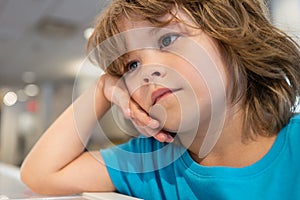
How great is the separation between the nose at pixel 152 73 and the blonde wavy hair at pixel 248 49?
71mm

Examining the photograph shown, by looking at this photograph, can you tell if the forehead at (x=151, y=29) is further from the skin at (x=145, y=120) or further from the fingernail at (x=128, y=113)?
the fingernail at (x=128, y=113)

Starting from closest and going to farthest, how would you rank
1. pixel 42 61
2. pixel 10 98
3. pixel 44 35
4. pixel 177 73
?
pixel 177 73
pixel 44 35
pixel 42 61
pixel 10 98

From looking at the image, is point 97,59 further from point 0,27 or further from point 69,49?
point 69,49

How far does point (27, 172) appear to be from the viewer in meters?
0.67

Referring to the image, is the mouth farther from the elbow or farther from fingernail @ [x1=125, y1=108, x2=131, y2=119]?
the elbow

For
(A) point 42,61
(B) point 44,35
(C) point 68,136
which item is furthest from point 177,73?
(A) point 42,61

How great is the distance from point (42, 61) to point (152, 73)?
441 cm

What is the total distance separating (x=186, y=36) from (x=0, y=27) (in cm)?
322

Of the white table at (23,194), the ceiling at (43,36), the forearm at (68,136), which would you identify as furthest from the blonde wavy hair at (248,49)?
the ceiling at (43,36)

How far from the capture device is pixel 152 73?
51cm

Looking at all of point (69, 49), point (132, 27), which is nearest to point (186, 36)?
point (132, 27)

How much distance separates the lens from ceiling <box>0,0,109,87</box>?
2833mm

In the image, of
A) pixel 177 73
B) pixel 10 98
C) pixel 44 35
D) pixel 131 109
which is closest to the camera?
pixel 177 73

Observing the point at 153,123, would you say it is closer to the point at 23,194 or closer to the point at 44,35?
the point at 23,194
